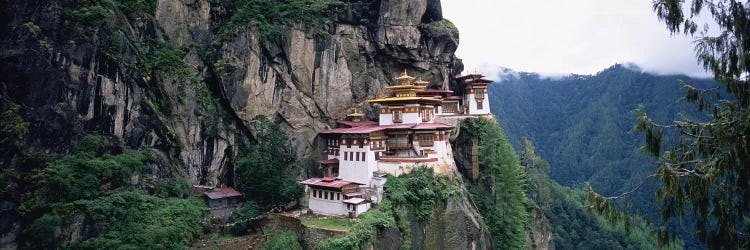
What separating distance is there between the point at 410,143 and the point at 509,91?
14486 centimetres

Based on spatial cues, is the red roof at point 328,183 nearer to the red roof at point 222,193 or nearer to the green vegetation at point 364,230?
the green vegetation at point 364,230

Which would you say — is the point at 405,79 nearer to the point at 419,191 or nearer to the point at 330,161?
the point at 330,161

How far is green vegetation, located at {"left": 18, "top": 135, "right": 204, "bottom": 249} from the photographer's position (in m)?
21.2

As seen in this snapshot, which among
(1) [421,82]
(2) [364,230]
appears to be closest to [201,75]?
(2) [364,230]

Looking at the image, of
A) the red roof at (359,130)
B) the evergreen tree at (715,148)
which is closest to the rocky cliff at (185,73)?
the red roof at (359,130)

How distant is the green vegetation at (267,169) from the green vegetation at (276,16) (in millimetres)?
6477

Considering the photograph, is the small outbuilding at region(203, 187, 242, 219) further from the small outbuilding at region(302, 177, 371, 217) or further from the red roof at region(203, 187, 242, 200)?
the small outbuilding at region(302, 177, 371, 217)

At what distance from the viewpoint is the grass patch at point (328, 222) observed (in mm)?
27803

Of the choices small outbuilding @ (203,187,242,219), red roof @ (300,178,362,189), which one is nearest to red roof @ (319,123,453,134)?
red roof @ (300,178,362,189)

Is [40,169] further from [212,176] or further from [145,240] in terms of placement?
[212,176]

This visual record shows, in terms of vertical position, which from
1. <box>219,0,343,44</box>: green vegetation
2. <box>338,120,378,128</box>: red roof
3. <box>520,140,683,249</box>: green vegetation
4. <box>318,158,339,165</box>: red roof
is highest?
<box>219,0,343,44</box>: green vegetation

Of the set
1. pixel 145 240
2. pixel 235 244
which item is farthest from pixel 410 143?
pixel 145 240

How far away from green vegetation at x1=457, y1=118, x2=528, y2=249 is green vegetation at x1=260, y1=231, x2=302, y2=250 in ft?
53.3

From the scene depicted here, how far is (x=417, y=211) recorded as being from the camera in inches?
1190
